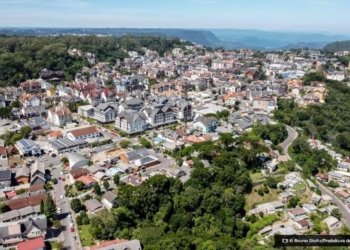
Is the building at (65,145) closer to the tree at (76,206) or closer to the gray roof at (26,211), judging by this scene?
the gray roof at (26,211)

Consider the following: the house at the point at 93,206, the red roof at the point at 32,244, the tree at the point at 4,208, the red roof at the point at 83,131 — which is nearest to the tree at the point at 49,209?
the house at the point at 93,206

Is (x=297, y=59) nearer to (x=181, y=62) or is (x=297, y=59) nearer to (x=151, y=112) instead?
(x=181, y=62)

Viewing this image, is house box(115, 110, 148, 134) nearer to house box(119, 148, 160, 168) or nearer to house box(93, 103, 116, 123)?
house box(93, 103, 116, 123)

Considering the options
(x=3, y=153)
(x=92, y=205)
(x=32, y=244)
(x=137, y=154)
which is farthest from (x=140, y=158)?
(x=3, y=153)

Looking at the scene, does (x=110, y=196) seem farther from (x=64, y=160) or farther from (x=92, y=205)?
(x=64, y=160)

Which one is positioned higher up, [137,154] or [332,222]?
[137,154]

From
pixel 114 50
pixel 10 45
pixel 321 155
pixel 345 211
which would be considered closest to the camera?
pixel 345 211

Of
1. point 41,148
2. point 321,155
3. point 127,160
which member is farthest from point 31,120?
point 321,155
